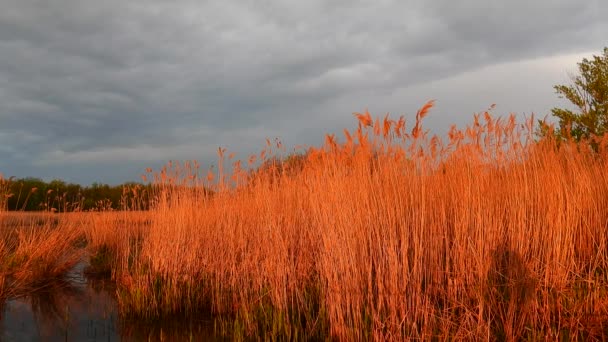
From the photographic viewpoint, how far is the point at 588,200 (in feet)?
14.9

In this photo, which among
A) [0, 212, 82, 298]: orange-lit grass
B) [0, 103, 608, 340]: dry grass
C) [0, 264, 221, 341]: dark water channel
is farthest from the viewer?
[0, 212, 82, 298]: orange-lit grass

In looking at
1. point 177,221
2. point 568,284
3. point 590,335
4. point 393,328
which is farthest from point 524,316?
point 177,221

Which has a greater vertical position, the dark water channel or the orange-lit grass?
the orange-lit grass

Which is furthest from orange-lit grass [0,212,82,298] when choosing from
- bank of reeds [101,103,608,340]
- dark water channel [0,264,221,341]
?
bank of reeds [101,103,608,340]

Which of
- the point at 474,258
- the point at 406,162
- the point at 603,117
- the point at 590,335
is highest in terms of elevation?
the point at 603,117

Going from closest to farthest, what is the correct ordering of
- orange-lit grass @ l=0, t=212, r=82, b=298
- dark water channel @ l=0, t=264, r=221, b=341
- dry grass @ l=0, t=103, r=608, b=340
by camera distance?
dry grass @ l=0, t=103, r=608, b=340 < dark water channel @ l=0, t=264, r=221, b=341 < orange-lit grass @ l=0, t=212, r=82, b=298

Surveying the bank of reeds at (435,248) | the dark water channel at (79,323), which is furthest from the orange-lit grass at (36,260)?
the bank of reeds at (435,248)

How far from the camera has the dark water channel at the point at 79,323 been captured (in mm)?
4848

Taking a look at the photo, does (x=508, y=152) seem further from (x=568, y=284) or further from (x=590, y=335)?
(x=590, y=335)

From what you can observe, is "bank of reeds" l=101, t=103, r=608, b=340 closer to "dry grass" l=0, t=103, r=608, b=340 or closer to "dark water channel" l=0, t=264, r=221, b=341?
"dry grass" l=0, t=103, r=608, b=340

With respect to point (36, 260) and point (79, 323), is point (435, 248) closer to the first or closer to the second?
point (79, 323)

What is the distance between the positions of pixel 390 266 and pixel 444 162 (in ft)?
4.09

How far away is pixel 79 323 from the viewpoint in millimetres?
5355

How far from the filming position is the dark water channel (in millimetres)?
4848
